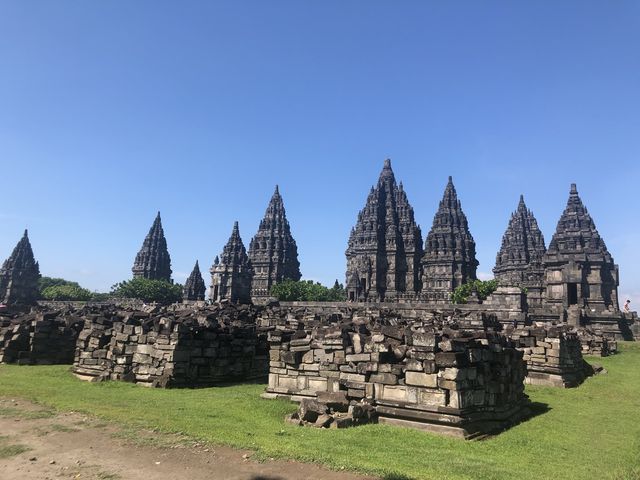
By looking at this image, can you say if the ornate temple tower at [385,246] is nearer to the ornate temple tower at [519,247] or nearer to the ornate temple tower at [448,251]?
the ornate temple tower at [448,251]

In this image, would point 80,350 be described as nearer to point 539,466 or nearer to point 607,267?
point 539,466

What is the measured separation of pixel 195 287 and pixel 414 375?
56568mm

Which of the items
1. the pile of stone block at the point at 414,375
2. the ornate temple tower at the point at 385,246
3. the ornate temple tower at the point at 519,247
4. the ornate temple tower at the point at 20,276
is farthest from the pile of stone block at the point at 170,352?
the ornate temple tower at the point at 20,276

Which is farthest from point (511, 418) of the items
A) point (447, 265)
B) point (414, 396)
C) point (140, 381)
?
point (447, 265)

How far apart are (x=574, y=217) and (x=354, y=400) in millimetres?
41720

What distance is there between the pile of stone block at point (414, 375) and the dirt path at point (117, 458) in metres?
3.15

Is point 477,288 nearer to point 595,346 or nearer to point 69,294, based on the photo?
point 595,346

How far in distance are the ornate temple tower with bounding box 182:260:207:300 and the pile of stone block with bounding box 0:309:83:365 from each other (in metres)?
44.9

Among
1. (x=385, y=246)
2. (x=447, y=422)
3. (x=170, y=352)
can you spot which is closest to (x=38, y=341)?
(x=170, y=352)

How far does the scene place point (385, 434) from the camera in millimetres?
8312

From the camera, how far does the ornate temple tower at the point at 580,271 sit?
3759cm

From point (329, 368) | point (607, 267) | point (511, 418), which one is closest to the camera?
point (511, 418)

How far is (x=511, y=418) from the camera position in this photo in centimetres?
974

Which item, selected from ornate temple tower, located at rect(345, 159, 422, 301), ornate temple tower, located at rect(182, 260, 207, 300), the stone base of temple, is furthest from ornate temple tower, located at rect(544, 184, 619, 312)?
ornate temple tower, located at rect(182, 260, 207, 300)
